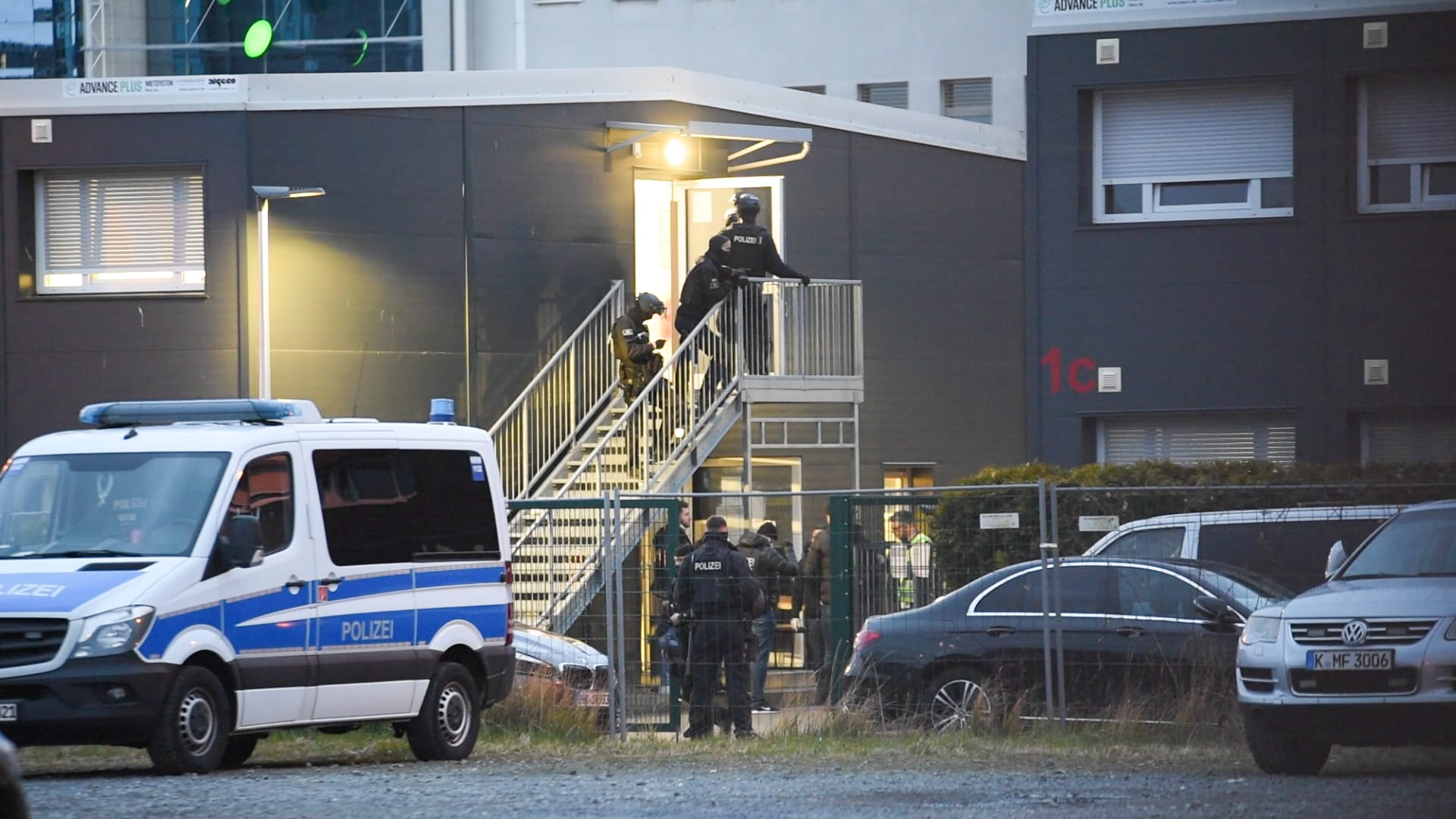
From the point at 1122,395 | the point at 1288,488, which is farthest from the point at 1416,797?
the point at 1122,395

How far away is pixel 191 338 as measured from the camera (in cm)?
2397

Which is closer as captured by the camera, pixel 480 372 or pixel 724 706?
pixel 724 706

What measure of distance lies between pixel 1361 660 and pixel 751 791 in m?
3.38

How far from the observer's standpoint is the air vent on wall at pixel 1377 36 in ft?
75.5

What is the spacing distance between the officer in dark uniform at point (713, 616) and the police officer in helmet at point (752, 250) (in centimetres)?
777

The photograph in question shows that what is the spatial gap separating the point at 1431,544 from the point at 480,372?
14267mm

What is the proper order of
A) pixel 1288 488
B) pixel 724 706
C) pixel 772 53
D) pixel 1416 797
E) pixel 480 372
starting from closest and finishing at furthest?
pixel 1416 797 < pixel 1288 488 < pixel 724 706 < pixel 480 372 < pixel 772 53

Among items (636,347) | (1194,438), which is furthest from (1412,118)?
(636,347)

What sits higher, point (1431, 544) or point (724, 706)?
point (1431, 544)

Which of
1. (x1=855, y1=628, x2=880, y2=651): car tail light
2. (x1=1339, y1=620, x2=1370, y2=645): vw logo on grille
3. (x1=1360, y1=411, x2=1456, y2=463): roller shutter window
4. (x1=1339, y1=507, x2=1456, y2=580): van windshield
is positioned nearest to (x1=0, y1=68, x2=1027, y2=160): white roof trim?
(x1=1360, y1=411, x2=1456, y2=463): roller shutter window

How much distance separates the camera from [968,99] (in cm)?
4934

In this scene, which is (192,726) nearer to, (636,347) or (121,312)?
(636,347)

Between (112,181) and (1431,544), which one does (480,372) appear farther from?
(1431,544)

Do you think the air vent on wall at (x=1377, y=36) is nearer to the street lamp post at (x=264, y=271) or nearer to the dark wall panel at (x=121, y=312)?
the street lamp post at (x=264, y=271)
